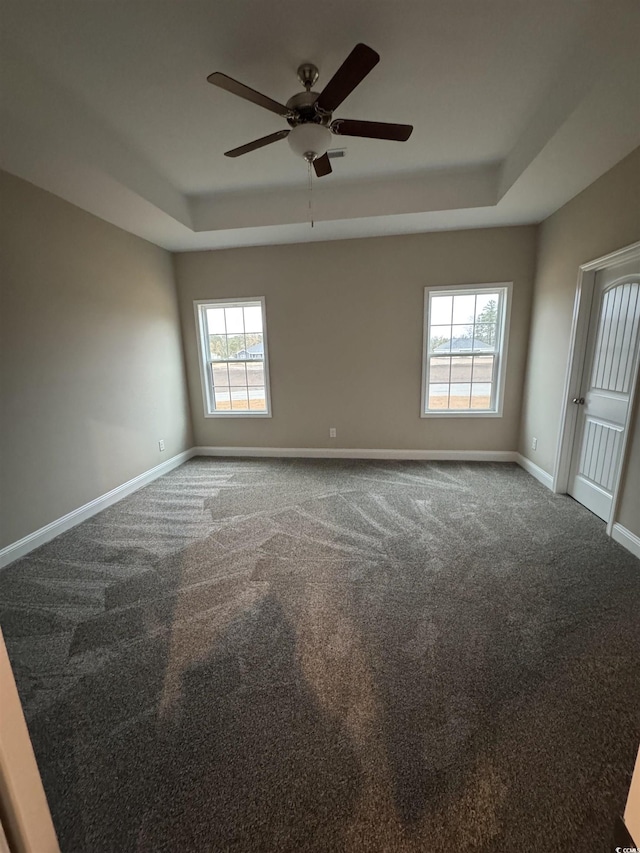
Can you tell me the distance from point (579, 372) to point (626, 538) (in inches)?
56.8

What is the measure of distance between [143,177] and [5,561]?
3217 millimetres

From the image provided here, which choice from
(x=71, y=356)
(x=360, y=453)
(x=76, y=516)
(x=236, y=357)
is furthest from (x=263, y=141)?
(x=360, y=453)

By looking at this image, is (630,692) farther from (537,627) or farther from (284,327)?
(284,327)

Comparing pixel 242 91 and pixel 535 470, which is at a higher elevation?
pixel 242 91

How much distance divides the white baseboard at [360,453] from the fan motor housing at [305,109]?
3380 millimetres

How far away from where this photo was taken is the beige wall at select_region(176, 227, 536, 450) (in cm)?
397

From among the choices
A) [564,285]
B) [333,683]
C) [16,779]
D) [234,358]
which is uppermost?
[564,285]

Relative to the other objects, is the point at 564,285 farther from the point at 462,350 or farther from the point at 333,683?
the point at 333,683

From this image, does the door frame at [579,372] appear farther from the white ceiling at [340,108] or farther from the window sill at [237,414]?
the window sill at [237,414]

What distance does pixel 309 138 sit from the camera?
79.7 inches

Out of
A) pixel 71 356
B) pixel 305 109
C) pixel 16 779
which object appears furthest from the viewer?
pixel 71 356

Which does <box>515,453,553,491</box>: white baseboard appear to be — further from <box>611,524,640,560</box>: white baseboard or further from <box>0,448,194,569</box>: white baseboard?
<box>0,448,194,569</box>: white baseboard

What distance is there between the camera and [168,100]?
225cm

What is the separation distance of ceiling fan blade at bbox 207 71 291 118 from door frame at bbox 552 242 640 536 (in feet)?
8.27
